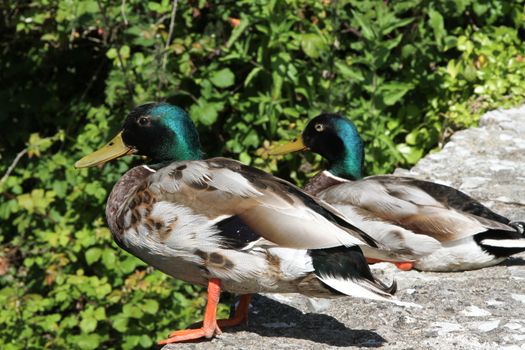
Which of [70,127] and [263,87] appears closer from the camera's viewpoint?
[263,87]

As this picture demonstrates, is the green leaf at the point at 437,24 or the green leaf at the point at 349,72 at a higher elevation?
the green leaf at the point at 437,24

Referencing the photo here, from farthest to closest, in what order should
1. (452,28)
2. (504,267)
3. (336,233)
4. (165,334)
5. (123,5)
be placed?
(452,28) → (123,5) → (165,334) → (504,267) → (336,233)

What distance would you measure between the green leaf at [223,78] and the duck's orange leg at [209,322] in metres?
3.03

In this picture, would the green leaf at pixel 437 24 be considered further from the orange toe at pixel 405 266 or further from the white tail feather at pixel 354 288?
the white tail feather at pixel 354 288

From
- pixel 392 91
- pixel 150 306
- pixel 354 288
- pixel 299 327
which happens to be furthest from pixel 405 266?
pixel 392 91

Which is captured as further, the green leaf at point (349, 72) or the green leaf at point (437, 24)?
the green leaf at point (437, 24)

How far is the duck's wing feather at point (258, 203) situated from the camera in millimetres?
3211

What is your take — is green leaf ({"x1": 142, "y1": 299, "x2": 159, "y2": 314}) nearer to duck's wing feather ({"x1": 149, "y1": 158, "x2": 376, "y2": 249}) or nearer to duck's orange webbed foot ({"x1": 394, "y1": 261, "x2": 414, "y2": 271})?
duck's orange webbed foot ({"x1": 394, "y1": 261, "x2": 414, "y2": 271})

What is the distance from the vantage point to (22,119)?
7.47m

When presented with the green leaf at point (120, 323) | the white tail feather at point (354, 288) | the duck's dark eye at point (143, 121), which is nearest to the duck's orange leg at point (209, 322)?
the white tail feather at point (354, 288)

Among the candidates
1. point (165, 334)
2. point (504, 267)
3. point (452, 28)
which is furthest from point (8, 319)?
point (452, 28)

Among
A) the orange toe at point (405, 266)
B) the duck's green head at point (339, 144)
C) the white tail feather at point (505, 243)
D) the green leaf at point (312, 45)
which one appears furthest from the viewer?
the green leaf at point (312, 45)

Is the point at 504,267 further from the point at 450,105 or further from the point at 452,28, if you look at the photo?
the point at 452,28

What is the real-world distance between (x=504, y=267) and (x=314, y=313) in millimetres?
951
